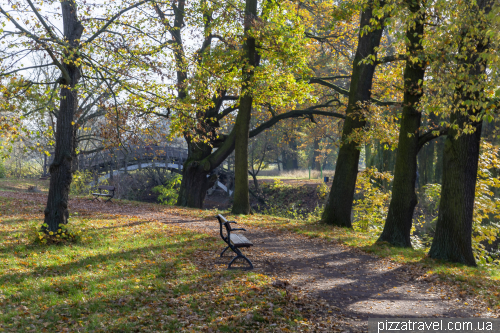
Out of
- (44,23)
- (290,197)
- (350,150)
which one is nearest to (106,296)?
(44,23)

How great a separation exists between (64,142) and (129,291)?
4463 millimetres

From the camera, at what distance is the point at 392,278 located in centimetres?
771

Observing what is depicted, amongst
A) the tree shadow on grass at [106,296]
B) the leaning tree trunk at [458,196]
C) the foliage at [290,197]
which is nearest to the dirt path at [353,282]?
the leaning tree trunk at [458,196]

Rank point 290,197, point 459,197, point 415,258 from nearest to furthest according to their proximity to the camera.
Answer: point 459,197
point 415,258
point 290,197

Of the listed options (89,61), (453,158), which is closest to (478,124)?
(453,158)

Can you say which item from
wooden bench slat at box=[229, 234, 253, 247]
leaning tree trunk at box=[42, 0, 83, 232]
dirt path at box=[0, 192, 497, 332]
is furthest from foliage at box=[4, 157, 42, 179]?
wooden bench slat at box=[229, 234, 253, 247]

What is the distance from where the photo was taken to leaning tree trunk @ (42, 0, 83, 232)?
850 cm

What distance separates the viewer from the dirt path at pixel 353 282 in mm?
5727

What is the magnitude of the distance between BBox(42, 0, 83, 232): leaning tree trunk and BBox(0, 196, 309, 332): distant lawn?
0.71m

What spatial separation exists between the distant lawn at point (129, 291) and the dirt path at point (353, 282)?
0.75 metres

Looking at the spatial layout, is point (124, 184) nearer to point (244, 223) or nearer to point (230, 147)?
point (230, 147)

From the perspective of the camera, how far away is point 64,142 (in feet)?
28.4

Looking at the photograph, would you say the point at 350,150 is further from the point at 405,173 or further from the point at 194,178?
the point at 194,178

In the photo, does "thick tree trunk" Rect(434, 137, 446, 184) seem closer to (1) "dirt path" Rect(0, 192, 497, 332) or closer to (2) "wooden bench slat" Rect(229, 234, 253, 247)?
(1) "dirt path" Rect(0, 192, 497, 332)
